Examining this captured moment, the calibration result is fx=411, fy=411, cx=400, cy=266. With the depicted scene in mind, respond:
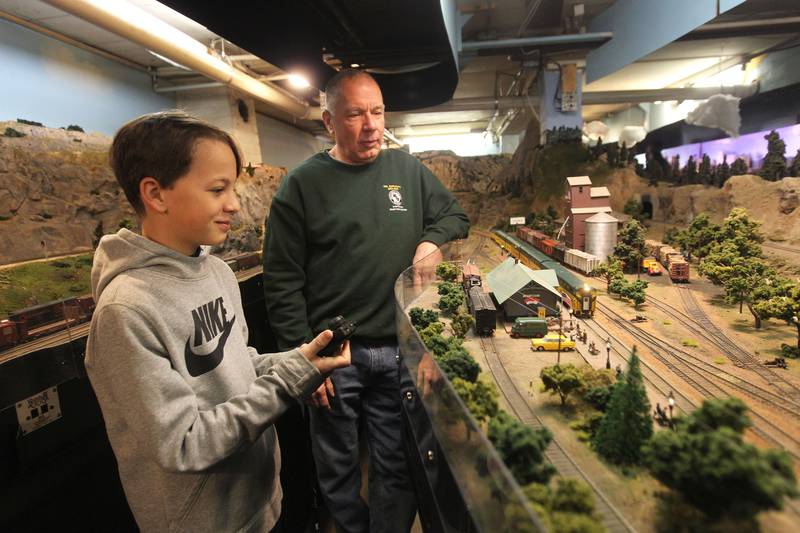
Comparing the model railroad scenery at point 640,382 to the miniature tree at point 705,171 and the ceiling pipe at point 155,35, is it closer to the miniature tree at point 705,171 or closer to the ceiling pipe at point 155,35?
the miniature tree at point 705,171

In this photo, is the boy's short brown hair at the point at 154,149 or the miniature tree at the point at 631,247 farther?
the miniature tree at the point at 631,247

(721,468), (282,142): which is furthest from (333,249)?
(282,142)

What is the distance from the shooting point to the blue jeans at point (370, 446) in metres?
3.71

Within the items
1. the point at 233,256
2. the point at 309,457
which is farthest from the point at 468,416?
the point at 233,256

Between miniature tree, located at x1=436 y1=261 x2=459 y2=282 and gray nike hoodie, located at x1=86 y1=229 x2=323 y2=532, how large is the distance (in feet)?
9.04

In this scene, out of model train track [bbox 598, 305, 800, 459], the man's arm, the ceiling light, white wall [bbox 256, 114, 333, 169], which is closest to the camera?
model train track [bbox 598, 305, 800, 459]

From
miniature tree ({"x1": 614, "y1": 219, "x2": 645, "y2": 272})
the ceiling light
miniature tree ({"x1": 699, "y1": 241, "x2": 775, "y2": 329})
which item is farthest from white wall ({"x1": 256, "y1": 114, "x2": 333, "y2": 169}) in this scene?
miniature tree ({"x1": 699, "y1": 241, "x2": 775, "y2": 329})

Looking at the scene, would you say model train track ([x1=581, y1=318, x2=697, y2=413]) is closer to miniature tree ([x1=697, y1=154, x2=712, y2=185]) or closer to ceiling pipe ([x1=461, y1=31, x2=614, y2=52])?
miniature tree ([x1=697, y1=154, x2=712, y2=185])

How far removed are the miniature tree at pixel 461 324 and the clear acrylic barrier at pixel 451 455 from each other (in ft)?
1.59

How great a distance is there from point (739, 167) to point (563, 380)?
8.21m

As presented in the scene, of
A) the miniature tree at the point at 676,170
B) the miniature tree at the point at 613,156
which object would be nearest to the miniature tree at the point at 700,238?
the miniature tree at the point at 676,170

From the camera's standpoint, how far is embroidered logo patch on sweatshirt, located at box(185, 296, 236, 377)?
7.13 feet

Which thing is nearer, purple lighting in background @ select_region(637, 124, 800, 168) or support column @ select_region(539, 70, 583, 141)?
purple lighting in background @ select_region(637, 124, 800, 168)

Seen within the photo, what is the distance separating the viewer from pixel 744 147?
7.52 m
